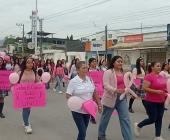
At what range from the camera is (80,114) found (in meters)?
6.26

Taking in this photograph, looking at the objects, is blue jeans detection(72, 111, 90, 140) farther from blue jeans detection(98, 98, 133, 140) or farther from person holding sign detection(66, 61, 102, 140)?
blue jeans detection(98, 98, 133, 140)

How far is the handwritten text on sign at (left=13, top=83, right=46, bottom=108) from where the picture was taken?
342 inches

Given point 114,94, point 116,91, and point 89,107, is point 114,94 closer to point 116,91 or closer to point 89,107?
point 116,91

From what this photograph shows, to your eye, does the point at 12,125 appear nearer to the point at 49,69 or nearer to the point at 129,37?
the point at 49,69

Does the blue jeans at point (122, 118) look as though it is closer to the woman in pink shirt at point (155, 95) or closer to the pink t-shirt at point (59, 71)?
the woman in pink shirt at point (155, 95)

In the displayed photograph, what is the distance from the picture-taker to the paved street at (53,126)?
808cm

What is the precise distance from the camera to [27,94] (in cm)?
882

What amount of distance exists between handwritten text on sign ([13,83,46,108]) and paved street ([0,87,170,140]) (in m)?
0.55

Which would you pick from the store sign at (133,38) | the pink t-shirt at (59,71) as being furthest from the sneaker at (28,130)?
the store sign at (133,38)

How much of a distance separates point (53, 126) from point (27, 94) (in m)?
0.99

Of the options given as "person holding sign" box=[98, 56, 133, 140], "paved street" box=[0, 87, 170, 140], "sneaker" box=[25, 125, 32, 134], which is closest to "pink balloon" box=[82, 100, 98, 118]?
"person holding sign" box=[98, 56, 133, 140]

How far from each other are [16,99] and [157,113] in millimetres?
3007

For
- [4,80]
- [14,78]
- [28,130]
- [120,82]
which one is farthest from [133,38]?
[120,82]

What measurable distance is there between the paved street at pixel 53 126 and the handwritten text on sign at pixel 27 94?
55cm
